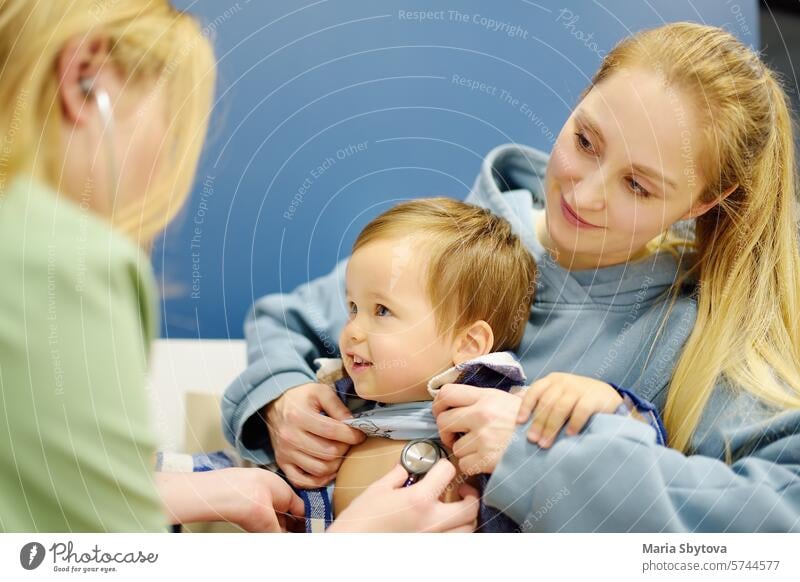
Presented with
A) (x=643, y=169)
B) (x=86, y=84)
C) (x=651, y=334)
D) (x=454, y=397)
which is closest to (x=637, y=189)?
(x=643, y=169)

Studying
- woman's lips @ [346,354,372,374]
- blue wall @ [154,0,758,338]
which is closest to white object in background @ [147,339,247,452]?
blue wall @ [154,0,758,338]

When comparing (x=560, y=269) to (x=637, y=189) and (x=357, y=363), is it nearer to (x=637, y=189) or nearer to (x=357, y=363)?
(x=637, y=189)

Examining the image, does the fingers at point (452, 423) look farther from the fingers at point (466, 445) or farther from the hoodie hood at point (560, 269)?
the hoodie hood at point (560, 269)

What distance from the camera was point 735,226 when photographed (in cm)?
70

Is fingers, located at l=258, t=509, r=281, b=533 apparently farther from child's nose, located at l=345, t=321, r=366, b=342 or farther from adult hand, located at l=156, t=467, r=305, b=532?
child's nose, located at l=345, t=321, r=366, b=342

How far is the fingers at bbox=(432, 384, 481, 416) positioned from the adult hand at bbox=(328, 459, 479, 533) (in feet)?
0.14

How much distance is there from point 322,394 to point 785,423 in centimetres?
37

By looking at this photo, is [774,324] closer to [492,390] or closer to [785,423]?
[785,423]

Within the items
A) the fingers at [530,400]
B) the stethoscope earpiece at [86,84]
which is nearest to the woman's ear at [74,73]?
the stethoscope earpiece at [86,84]

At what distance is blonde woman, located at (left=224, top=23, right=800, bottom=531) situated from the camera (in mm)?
623

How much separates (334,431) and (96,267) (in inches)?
9.2

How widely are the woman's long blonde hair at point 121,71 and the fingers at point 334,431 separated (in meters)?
0.21

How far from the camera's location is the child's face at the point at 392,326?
2.19 feet
